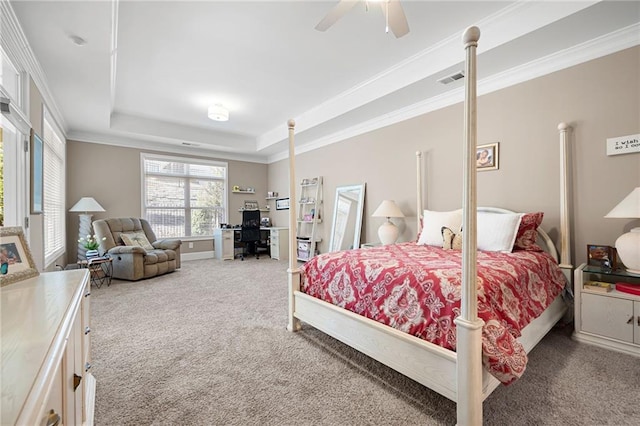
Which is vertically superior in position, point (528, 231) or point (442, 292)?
point (528, 231)

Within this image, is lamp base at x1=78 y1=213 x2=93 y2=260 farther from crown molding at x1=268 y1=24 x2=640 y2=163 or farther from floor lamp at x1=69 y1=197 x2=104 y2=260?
crown molding at x1=268 y1=24 x2=640 y2=163

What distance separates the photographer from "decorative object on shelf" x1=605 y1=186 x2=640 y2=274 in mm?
2064

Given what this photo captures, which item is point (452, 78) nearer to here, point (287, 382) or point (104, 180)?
point (287, 382)

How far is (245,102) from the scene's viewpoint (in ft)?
14.6

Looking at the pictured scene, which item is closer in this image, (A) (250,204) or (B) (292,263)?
(B) (292,263)

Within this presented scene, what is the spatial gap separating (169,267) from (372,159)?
3894mm

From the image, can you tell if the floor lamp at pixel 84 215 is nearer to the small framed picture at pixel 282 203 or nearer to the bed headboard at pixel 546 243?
the small framed picture at pixel 282 203

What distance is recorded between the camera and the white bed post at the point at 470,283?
4.25ft

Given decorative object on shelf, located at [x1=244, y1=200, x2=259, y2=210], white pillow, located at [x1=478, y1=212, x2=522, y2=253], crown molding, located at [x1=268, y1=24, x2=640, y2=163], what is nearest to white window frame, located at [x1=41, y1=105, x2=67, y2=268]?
decorative object on shelf, located at [x1=244, y1=200, x2=259, y2=210]

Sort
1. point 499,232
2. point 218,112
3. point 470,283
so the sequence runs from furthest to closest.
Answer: point 218,112, point 499,232, point 470,283

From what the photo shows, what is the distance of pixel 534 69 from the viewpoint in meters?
2.89

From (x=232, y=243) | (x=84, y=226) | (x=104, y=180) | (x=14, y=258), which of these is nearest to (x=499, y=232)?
(x=14, y=258)

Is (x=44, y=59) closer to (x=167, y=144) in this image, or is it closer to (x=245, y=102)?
(x=245, y=102)

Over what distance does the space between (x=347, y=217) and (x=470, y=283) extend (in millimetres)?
3781
